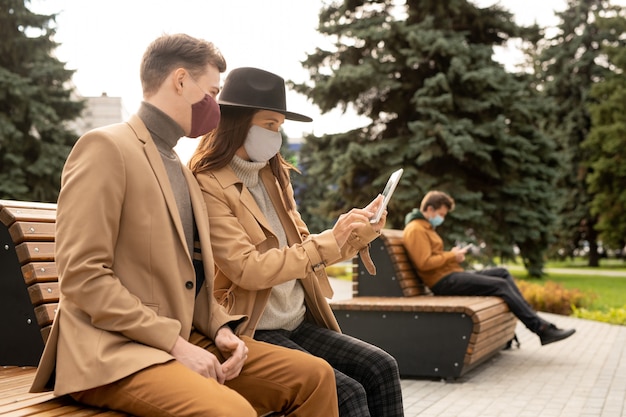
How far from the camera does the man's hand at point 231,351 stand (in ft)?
9.30

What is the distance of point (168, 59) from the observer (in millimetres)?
2818

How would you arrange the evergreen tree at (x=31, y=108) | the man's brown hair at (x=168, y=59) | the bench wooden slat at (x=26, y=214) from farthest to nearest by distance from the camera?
1. the evergreen tree at (x=31, y=108)
2. the bench wooden slat at (x=26, y=214)
3. the man's brown hair at (x=168, y=59)

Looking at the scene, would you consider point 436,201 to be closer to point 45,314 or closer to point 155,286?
point 45,314

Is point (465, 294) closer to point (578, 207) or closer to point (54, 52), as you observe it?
point (54, 52)

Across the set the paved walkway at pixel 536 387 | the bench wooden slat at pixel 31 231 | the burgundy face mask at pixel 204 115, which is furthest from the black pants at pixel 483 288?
the burgundy face mask at pixel 204 115

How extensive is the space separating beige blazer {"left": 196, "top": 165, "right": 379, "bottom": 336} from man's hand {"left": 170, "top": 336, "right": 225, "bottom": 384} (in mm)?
491

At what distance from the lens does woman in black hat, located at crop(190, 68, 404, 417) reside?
10.7ft

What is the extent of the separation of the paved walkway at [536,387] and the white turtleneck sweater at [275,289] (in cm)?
260

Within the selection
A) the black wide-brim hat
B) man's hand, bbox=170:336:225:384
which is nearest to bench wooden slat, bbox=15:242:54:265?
the black wide-brim hat

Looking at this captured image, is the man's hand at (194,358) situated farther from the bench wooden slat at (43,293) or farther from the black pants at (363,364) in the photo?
the bench wooden slat at (43,293)

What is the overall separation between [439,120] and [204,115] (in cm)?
1797

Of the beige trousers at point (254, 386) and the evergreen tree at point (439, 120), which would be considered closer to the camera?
the beige trousers at point (254, 386)

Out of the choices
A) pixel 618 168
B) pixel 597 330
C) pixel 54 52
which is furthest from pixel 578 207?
pixel 597 330

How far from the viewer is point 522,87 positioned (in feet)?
69.4
